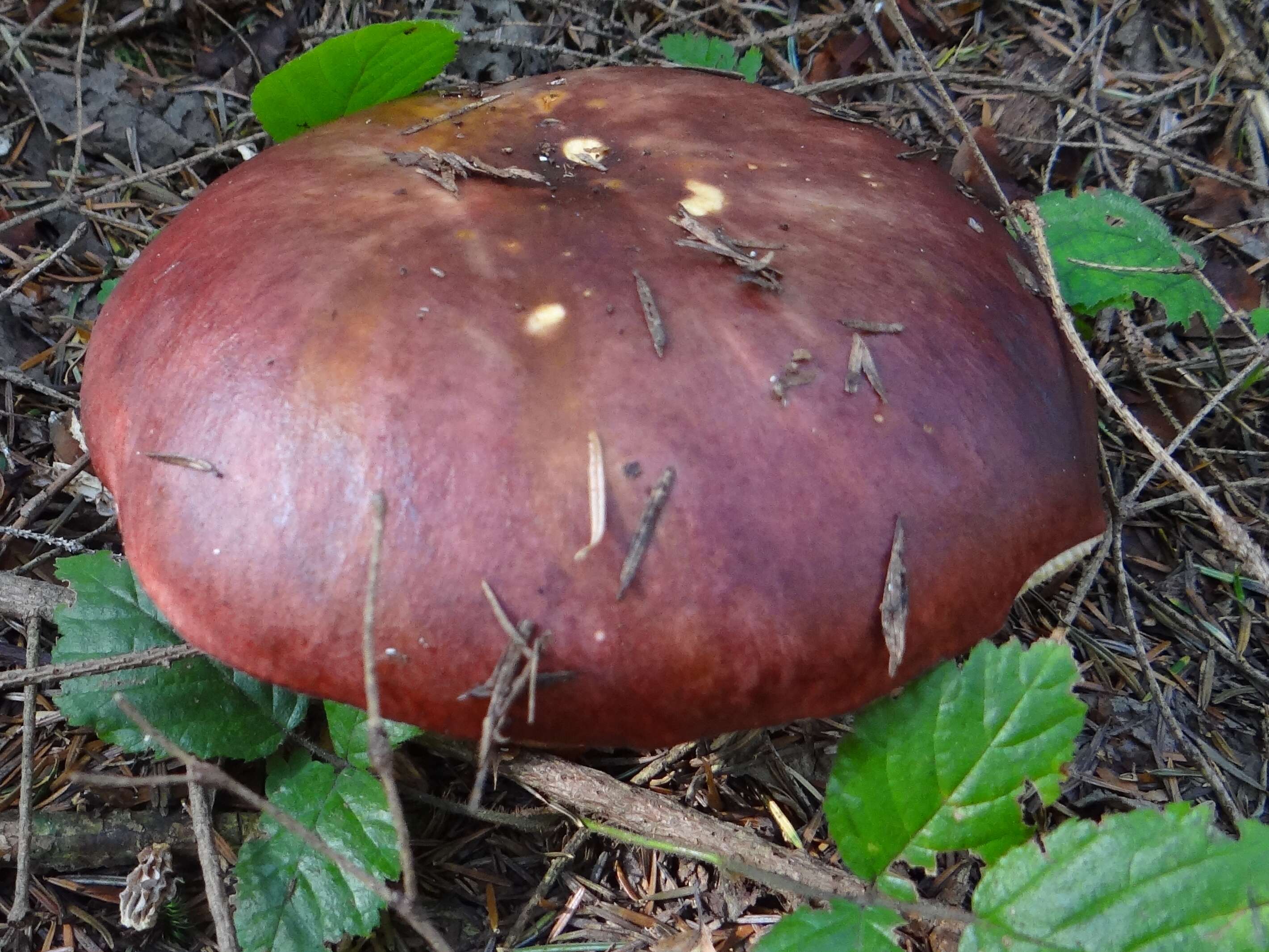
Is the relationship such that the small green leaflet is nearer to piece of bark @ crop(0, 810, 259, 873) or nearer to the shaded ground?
the shaded ground

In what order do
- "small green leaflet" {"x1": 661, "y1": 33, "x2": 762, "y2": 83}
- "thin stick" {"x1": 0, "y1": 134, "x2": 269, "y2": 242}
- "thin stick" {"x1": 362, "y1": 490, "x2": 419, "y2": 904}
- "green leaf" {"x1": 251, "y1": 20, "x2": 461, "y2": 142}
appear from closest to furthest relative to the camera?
"thin stick" {"x1": 362, "y1": 490, "x2": 419, "y2": 904}, "green leaf" {"x1": 251, "y1": 20, "x2": 461, "y2": 142}, "thin stick" {"x1": 0, "y1": 134, "x2": 269, "y2": 242}, "small green leaflet" {"x1": 661, "y1": 33, "x2": 762, "y2": 83}

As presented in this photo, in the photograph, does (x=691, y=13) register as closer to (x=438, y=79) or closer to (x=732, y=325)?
(x=438, y=79)

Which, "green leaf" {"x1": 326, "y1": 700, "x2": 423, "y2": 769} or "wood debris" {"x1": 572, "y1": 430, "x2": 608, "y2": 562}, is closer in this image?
"wood debris" {"x1": 572, "y1": 430, "x2": 608, "y2": 562}

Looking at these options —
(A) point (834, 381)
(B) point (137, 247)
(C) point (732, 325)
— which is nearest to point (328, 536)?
(C) point (732, 325)

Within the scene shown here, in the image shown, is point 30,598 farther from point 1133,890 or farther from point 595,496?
point 1133,890

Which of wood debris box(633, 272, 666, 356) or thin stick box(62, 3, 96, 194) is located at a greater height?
wood debris box(633, 272, 666, 356)

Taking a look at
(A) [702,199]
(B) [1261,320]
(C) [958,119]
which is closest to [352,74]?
(A) [702,199]

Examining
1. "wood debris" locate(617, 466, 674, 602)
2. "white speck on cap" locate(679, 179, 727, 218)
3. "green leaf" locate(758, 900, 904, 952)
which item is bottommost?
"green leaf" locate(758, 900, 904, 952)

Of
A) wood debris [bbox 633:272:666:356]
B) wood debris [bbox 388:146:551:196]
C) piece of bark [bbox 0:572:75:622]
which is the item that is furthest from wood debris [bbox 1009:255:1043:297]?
piece of bark [bbox 0:572:75:622]
